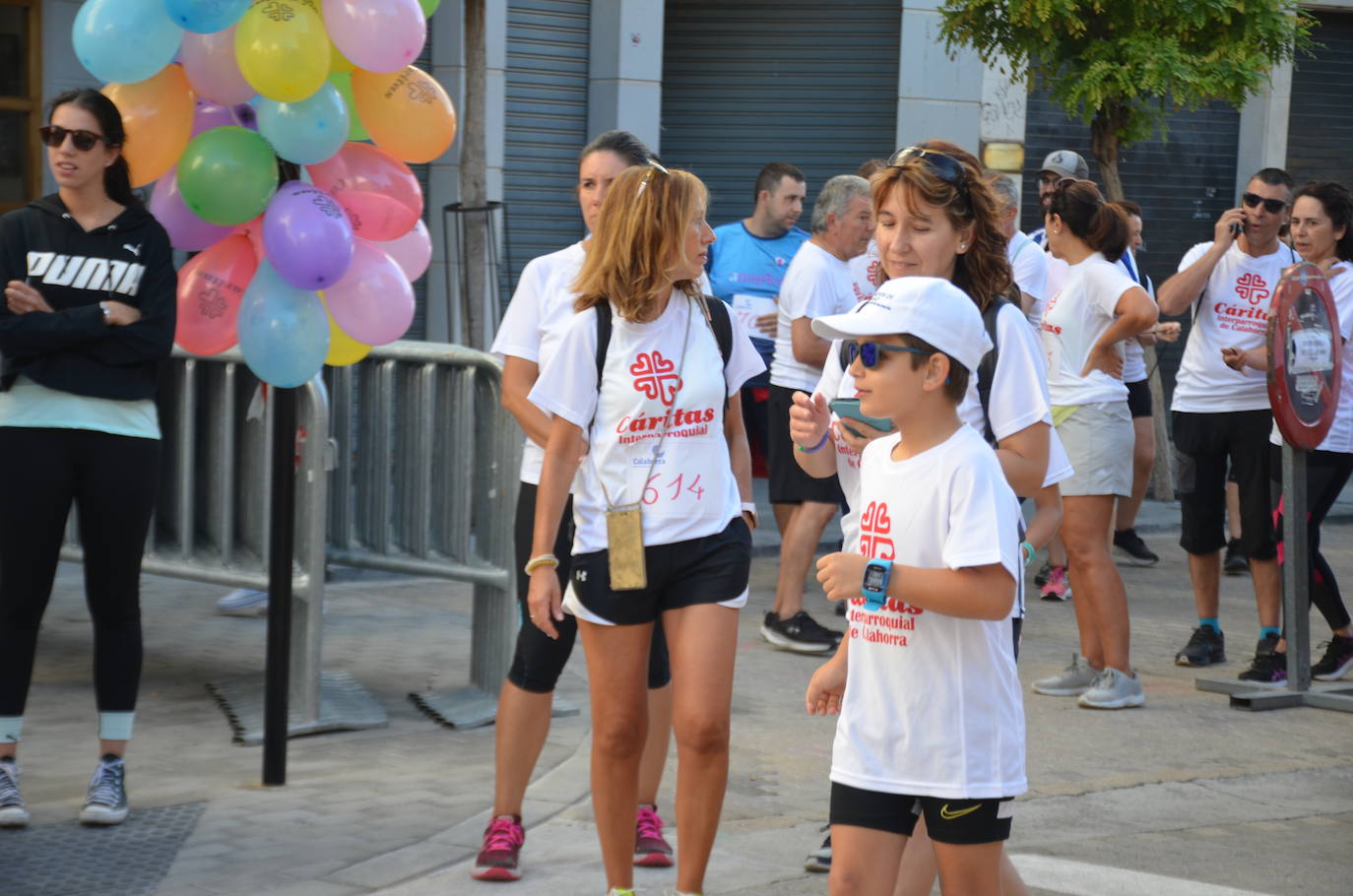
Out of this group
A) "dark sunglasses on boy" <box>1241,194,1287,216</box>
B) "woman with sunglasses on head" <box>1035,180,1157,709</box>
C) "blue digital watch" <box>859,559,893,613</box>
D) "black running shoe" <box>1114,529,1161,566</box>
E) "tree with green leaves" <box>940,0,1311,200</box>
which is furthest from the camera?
"tree with green leaves" <box>940,0,1311,200</box>

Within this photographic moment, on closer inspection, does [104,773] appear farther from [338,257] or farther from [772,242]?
[772,242]

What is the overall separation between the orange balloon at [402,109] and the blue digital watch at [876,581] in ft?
8.84

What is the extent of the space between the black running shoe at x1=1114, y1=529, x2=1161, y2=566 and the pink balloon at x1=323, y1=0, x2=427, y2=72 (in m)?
6.45

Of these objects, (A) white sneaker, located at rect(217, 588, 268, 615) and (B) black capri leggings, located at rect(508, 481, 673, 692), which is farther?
(A) white sneaker, located at rect(217, 588, 268, 615)


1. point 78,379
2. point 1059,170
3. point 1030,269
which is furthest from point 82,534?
point 1059,170

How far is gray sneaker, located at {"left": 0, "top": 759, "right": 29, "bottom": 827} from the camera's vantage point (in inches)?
197

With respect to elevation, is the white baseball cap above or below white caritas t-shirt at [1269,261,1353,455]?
above

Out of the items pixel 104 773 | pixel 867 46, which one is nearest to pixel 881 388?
pixel 104 773

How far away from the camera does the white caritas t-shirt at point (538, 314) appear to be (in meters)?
4.85

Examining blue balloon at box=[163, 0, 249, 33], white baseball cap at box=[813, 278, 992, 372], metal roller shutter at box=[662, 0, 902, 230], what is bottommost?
white baseball cap at box=[813, 278, 992, 372]

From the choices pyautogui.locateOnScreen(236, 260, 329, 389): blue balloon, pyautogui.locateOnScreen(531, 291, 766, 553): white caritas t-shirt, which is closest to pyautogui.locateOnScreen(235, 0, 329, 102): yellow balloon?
pyautogui.locateOnScreen(236, 260, 329, 389): blue balloon

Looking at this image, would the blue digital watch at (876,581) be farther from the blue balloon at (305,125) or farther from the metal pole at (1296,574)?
the metal pole at (1296,574)

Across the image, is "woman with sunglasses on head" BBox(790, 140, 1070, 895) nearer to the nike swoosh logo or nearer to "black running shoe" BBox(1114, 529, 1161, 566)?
the nike swoosh logo

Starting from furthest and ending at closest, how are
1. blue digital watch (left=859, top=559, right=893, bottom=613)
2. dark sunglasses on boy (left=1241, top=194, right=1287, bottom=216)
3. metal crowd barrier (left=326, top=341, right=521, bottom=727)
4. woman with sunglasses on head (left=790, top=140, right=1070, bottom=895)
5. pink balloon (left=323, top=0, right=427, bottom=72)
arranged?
dark sunglasses on boy (left=1241, top=194, right=1287, bottom=216) → metal crowd barrier (left=326, top=341, right=521, bottom=727) → pink balloon (left=323, top=0, right=427, bottom=72) → woman with sunglasses on head (left=790, top=140, right=1070, bottom=895) → blue digital watch (left=859, top=559, right=893, bottom=613)
